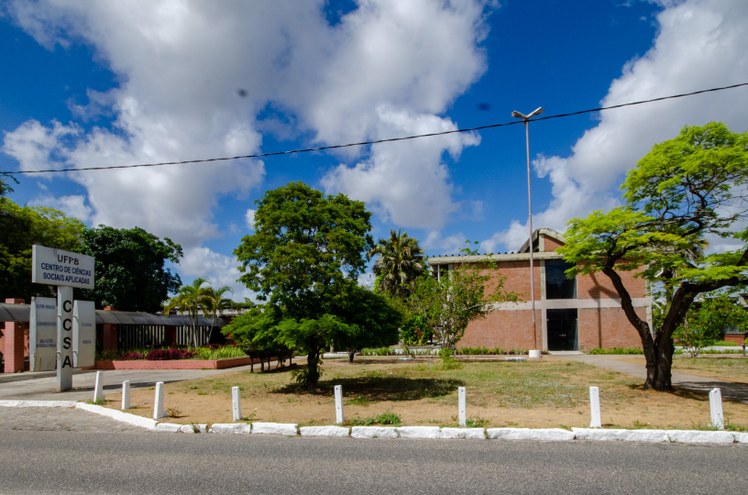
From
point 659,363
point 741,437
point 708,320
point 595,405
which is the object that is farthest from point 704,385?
point 708,320

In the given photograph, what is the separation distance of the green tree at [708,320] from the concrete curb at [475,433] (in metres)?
22.3

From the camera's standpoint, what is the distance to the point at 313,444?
8305 mm

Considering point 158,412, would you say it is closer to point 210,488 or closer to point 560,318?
point 210,488

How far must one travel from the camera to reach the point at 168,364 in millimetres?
24812

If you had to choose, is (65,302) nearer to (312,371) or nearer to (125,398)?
(125,398)

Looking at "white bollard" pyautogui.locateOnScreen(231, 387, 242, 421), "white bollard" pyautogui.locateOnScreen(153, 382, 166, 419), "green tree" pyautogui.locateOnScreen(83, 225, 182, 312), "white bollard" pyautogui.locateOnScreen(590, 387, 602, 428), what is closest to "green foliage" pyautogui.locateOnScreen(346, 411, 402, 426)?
"white bollard" pyautogui.locateOnScreen(231, 387, 242, 421)

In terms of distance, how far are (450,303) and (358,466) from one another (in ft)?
68.8

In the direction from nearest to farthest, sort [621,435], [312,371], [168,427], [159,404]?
[621,435] → [168,427] → [159,404] → [312,371]

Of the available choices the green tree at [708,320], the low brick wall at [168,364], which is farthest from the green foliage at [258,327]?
the green tree at [708,320]

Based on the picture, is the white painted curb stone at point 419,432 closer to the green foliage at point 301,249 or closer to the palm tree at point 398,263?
the green foliage at point 301,249

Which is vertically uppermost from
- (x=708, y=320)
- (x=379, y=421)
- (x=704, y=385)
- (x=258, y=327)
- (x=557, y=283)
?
(x=557, y=283)

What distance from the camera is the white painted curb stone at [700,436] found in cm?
812

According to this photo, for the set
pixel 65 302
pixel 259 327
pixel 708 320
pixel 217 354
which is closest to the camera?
pixel 259 327

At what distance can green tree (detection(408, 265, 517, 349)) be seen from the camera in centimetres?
2734
